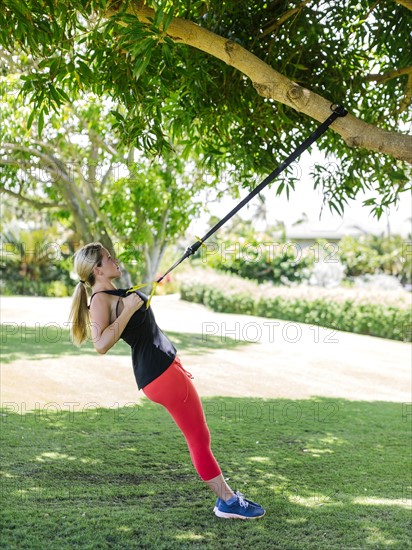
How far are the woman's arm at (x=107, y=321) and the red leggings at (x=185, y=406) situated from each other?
0.37 m

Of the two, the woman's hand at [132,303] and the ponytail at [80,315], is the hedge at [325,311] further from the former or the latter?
the woman's hand at [132,303]

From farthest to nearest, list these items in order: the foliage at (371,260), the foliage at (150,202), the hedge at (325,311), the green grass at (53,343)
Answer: the foliage at (371,260) → the hedge at (325,311) → the green grass at (53,343) → the foliage at (150,202)

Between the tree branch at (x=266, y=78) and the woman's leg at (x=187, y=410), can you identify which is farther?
the woman's leg at (x=187, y=410)

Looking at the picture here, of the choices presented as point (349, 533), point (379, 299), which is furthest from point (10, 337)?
point (349, 533)

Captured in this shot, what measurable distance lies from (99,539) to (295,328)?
16008mm

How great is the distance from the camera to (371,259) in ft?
96.1

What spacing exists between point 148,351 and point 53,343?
11172 millimetres

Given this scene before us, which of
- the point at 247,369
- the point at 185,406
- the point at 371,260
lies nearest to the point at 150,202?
the point at 247,369

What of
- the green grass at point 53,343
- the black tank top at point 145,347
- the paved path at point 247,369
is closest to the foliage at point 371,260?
the paved path at point 247,369

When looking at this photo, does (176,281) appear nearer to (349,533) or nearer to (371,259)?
(371,259)

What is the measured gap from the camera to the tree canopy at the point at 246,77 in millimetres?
3975

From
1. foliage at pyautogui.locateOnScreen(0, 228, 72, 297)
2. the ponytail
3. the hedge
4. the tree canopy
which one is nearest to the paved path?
the hedge

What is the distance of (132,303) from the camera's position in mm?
4191

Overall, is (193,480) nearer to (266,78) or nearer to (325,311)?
(266,78)
